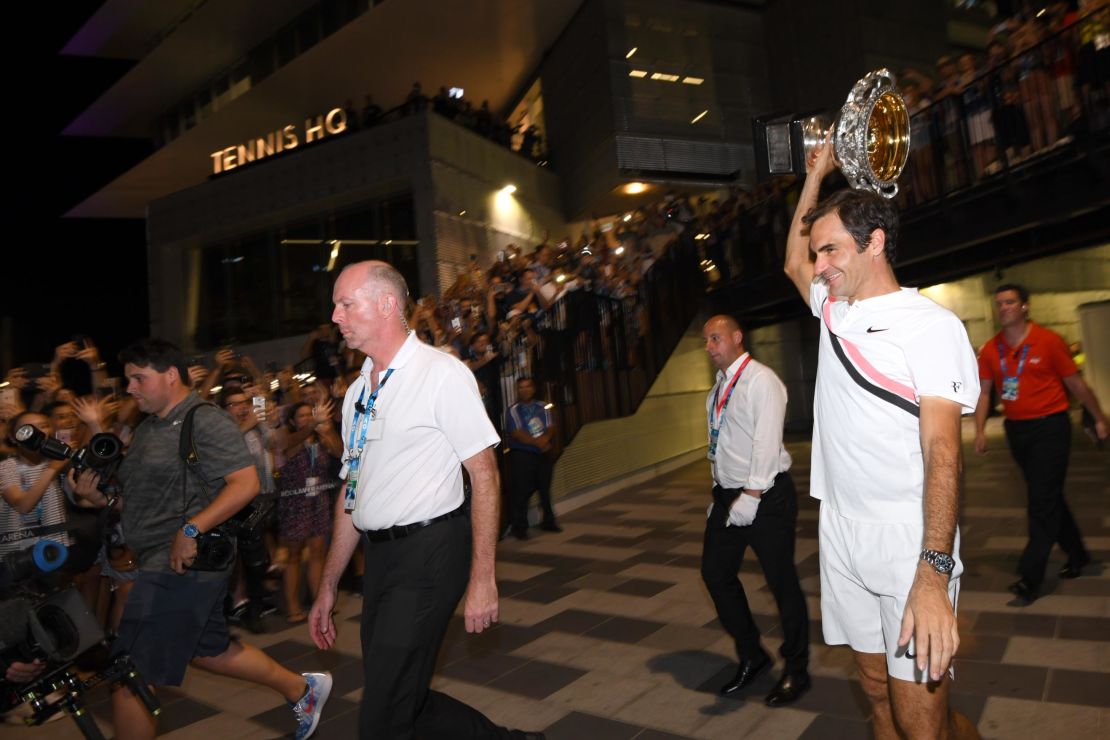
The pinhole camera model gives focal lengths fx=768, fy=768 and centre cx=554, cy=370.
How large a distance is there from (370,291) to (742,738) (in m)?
2.76

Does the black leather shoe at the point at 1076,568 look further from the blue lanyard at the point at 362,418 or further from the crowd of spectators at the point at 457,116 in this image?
the crowd of spectators at the point at 457,116

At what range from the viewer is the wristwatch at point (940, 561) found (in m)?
2.06

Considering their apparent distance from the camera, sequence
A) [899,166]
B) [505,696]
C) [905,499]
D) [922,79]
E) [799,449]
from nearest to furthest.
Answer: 1. [905,499]
2. [899,166]
3. [505,696]
4. [922,79]
5. [799,449]

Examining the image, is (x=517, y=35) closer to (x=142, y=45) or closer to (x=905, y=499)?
(x=142, y=45)

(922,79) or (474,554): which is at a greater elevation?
(922,79)

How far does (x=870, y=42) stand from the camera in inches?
748

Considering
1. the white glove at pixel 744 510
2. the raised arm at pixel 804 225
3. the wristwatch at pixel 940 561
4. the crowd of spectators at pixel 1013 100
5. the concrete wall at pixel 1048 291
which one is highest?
the crowd of spectators at pixel 1013 100

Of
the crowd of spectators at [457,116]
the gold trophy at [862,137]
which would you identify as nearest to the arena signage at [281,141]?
the crowd of spectators at [457,116]

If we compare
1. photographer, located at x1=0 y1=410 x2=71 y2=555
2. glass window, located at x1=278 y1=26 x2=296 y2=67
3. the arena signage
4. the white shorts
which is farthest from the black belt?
glass window, located at x1=278 y1=26 x2=296 y2=67

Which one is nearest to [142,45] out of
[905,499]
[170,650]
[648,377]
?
[648,377]

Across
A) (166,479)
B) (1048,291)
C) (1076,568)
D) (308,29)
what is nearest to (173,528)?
(166,479)

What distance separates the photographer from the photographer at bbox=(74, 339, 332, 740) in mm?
3430

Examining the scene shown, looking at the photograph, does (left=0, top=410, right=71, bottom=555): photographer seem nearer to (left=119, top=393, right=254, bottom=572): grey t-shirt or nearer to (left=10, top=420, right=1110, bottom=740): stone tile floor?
(left=10, top=420, right=1110, bottom=740): stone tile floor

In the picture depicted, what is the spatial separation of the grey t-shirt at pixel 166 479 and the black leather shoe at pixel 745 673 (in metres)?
2.85
